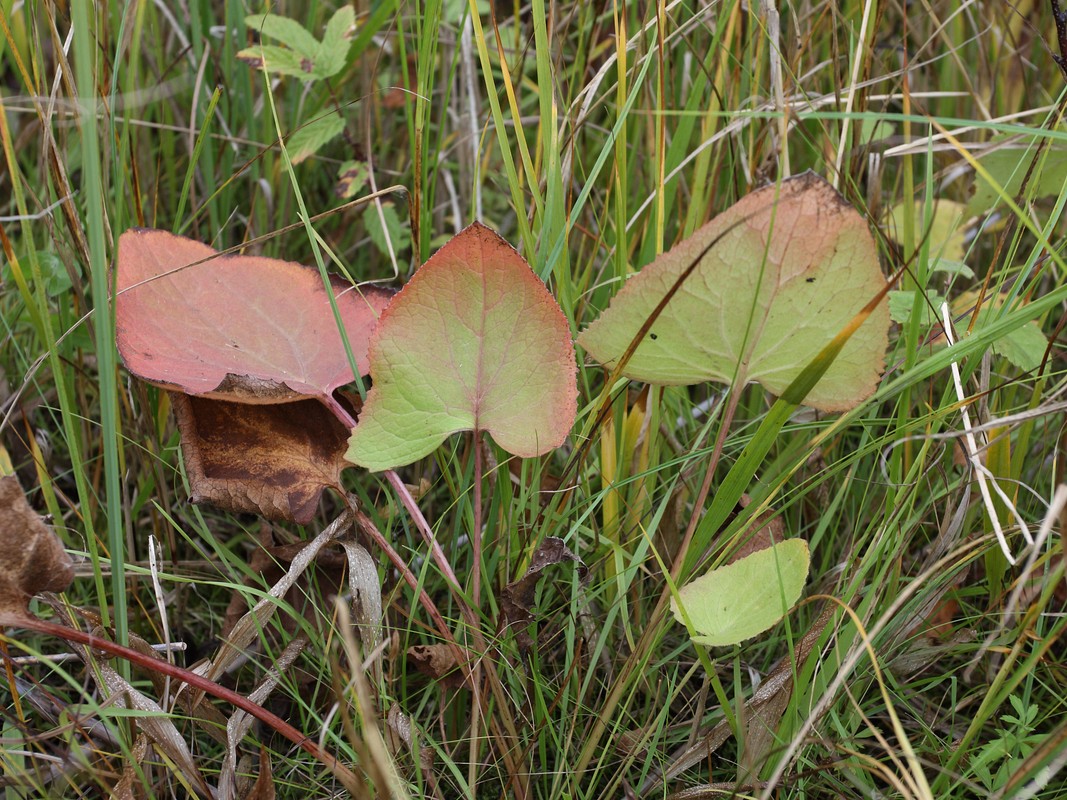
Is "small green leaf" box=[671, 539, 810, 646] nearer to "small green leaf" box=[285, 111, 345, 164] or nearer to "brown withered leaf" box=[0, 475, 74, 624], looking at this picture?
"brown withered leaf" box=[0, 475, 74, 624]

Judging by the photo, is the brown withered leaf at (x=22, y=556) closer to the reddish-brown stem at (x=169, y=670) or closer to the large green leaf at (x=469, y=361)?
the reddish-brown stem at (x=169, y=670)

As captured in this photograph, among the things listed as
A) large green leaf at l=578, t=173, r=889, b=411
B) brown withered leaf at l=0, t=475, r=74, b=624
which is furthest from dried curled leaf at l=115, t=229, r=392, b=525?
large green leaf at l=578, t=173, r=889, b=411

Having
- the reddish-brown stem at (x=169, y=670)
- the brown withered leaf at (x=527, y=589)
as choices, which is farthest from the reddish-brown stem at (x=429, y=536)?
the reddish-brown stem at (x=169, y=670)

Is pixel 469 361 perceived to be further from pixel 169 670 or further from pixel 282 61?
pixel 282 61

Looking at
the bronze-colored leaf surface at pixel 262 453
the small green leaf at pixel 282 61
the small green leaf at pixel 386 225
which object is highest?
the small green leaf at pixel 282 61

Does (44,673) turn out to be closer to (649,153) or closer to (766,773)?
(766,773)

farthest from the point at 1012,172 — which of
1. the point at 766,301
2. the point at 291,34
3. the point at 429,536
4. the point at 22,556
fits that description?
the point at 22,556
